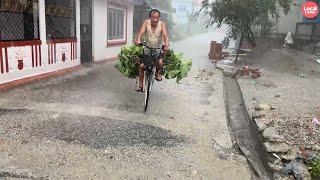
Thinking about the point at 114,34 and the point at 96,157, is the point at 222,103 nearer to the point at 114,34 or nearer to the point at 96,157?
the point at 96,157

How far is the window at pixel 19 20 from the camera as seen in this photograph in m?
8.64

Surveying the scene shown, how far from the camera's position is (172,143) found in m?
5.68

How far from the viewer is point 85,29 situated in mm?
13586

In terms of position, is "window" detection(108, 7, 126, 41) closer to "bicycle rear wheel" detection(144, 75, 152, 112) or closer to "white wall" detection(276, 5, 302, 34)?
"bicycle rear wheel" detection(144, 75, 152, 112)

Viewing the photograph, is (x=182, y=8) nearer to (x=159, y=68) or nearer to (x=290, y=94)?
(x=290, y=94)

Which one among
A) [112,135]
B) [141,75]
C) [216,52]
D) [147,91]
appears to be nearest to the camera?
[112,135]

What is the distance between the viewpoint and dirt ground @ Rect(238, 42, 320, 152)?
6.24m

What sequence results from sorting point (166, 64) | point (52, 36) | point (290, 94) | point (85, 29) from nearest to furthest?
1. point (166, 64)
2. point (290, 94)
3. point (52, 36)
4. point (85, 29)

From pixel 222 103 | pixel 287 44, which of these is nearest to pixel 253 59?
pixel 287 44

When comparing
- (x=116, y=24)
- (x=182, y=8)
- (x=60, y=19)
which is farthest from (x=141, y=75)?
(x=182, y=8)

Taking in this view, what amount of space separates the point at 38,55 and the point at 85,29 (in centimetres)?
377

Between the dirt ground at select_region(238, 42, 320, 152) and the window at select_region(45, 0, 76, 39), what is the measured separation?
19.1ft

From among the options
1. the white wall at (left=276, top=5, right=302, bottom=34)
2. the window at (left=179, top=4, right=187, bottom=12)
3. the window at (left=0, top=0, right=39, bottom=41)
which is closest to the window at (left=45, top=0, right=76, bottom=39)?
the window at (left=0, top=0, right=39, bottom=41)

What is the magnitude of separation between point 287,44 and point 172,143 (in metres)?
20.8
